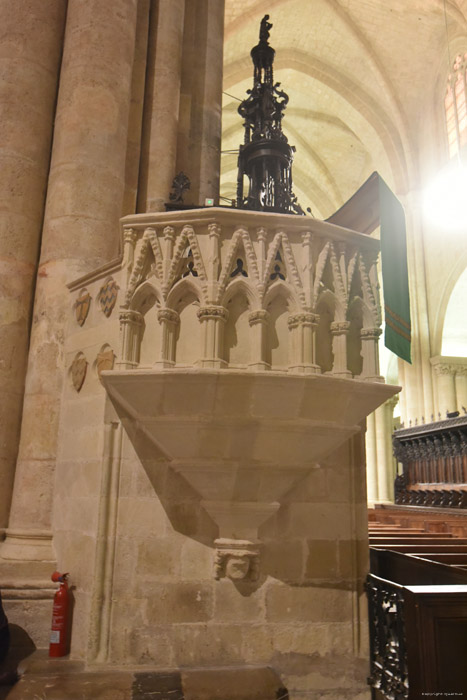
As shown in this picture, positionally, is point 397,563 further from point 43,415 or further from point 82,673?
point 43,415

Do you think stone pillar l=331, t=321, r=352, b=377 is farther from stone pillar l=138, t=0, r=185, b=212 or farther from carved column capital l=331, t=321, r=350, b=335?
stone pillar l=138, t=0, r=185, b=212

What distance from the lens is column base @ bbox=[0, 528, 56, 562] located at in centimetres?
364

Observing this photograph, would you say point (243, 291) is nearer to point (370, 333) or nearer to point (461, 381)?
point (370, 333)

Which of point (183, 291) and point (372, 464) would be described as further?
point (372, 464)

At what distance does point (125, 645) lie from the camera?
3.08 meters

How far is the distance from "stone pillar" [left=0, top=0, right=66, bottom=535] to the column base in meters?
0.25

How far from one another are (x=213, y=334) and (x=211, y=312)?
0.39 feet

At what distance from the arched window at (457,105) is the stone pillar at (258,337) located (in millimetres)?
14953

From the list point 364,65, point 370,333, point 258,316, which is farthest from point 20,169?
point 364,65

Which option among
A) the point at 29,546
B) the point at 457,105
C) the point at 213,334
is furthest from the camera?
the point at 457,105

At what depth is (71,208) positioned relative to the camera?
4383 mm

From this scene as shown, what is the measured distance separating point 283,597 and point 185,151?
Result: 4736mm

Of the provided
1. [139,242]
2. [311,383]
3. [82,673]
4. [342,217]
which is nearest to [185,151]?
[342,217]

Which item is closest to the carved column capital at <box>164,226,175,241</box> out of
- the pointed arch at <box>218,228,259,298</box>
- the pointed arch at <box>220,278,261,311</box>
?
the pointed arch at <box>218,228,259,298</box>
